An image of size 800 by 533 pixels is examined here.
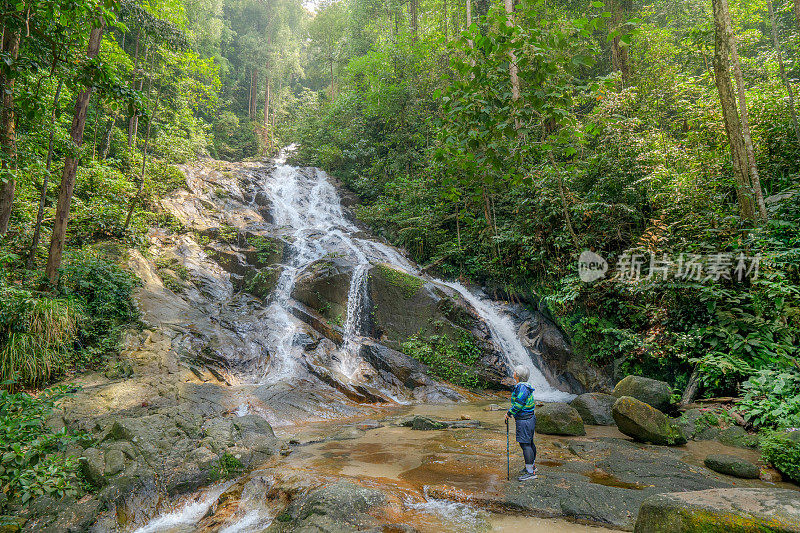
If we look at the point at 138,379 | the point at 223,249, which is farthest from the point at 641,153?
the point at 223,249

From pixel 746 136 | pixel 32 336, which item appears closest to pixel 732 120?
pixel 746 136

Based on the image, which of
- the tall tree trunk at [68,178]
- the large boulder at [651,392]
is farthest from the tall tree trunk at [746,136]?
the tall tree trunk at [68,178]

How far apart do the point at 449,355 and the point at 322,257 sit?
20.6ft

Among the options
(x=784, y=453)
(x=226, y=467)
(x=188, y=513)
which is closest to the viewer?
(x=784, y=453)

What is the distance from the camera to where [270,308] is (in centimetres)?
1310

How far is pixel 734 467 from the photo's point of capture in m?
4.49

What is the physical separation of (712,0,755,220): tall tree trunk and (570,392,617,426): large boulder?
14.4ft

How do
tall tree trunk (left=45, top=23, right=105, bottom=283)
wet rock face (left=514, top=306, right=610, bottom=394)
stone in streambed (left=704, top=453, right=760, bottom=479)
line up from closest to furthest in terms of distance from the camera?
stone in streambed (left=704, top=453, right=760, bottom=479) < tall tree trunk (left=45, top=23, right=105, bottom=283) < wet rock face (left=514, top=306, right=610, bottom=394)

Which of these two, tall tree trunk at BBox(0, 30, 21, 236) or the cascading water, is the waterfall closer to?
the cascading water

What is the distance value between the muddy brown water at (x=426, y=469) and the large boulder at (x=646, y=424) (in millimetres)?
275

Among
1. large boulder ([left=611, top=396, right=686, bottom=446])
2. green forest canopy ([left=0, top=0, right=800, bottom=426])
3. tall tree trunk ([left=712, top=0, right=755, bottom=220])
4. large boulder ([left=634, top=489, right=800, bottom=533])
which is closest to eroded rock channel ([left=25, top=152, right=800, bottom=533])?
large boulder ([left=611, top=396, right=686, bottom=446])

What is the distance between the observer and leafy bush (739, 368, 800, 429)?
5.41 m

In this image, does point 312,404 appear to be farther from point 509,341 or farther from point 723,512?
point 723,512

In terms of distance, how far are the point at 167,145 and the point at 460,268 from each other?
13.1m
